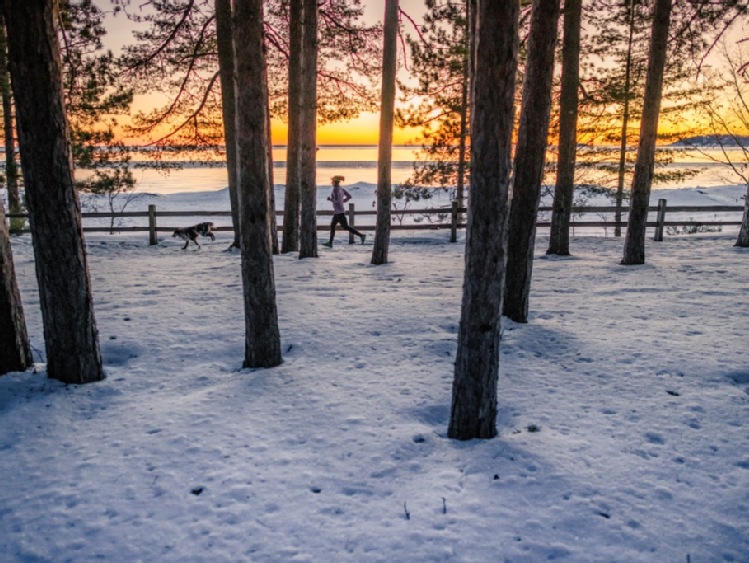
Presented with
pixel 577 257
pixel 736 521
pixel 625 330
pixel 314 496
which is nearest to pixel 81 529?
pixel 314 496

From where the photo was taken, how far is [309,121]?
11.5m

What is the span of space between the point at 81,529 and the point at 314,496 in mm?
1399

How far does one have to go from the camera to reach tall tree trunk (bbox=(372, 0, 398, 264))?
10273 mm

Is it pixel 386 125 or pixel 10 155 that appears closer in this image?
pixel 386 125

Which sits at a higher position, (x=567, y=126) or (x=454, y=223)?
(x=567, y=126)

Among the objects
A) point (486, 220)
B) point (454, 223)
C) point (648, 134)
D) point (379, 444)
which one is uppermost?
point (648, 134)

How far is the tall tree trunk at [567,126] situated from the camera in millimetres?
10805

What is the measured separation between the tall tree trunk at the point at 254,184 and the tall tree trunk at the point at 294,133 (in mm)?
7419

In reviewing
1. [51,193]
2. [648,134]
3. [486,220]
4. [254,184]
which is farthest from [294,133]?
[486,220]

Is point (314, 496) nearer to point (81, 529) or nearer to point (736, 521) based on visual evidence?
point (81, 529)

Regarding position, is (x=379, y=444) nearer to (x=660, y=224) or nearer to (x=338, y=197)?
(x=338, y=197)

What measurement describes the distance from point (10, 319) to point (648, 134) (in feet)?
37.9

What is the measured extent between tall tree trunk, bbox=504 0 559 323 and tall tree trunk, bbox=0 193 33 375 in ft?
18.8

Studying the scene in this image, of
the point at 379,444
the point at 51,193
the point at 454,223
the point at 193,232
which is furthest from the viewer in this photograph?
the point at 454,223
